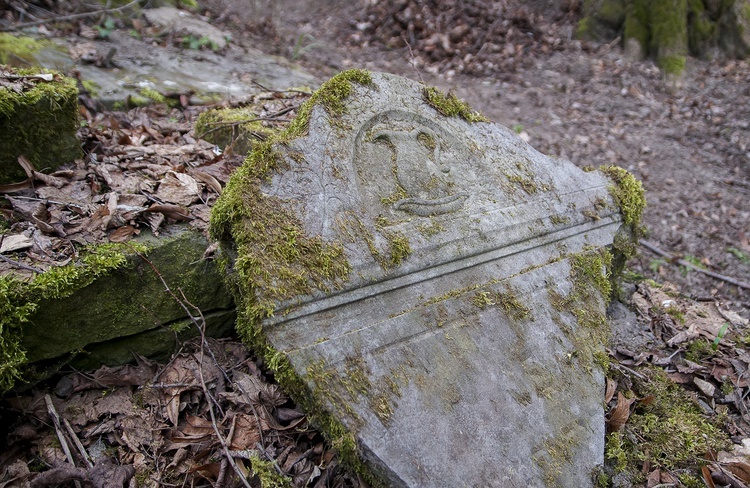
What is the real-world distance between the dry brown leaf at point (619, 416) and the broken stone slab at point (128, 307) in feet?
6.64

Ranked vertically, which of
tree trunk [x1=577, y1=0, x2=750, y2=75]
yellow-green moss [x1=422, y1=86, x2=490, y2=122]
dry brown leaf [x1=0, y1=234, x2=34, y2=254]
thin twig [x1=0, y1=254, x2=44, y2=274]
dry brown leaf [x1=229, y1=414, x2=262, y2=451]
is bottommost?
dry brown leaf [x1=229, y1=414, x2=262, y2=451]

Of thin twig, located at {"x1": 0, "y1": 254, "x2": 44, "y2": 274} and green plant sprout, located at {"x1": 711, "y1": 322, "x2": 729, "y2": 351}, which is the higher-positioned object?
thin twig, located at {"x1": 0, "y1": 254, "x2": 44, "y2": 274}

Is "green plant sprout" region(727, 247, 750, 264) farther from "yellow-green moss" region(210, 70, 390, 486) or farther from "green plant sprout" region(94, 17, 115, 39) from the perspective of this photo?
"green plant sprout" region(94, 17, 115, 39)

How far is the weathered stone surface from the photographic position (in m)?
2.24

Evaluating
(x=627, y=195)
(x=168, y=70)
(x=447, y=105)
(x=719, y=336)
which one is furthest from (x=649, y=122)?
(x=168, y=70)

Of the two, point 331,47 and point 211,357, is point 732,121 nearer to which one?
point 331,47

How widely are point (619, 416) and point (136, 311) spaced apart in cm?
241

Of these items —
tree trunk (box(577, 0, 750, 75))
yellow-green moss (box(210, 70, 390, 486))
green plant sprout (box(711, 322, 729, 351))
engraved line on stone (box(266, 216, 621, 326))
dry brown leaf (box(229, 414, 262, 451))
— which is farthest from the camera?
tree trunk (box(577, 0, 750, 75))

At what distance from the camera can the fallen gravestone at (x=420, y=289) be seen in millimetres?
1948

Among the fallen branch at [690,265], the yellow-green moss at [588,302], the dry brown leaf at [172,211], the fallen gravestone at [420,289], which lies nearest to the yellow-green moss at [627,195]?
the fallen gravestone at [420,289]

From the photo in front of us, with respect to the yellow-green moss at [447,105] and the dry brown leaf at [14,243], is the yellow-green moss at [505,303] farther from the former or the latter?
the dry brown leaf at [14,243]

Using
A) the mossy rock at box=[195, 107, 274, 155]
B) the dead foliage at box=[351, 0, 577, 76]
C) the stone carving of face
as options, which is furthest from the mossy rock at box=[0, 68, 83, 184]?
the dead foliage at box=[351, 0, 577, 76]

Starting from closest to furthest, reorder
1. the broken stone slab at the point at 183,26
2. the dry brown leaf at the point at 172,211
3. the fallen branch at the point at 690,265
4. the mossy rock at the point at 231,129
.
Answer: the dry brown leaf at the point at 172,211, the mossy rock at the point at 231,129, the fallen branch at the point at 690,265, the broken stone slab at the point at 183,26

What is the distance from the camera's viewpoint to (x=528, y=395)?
7.22 ft
